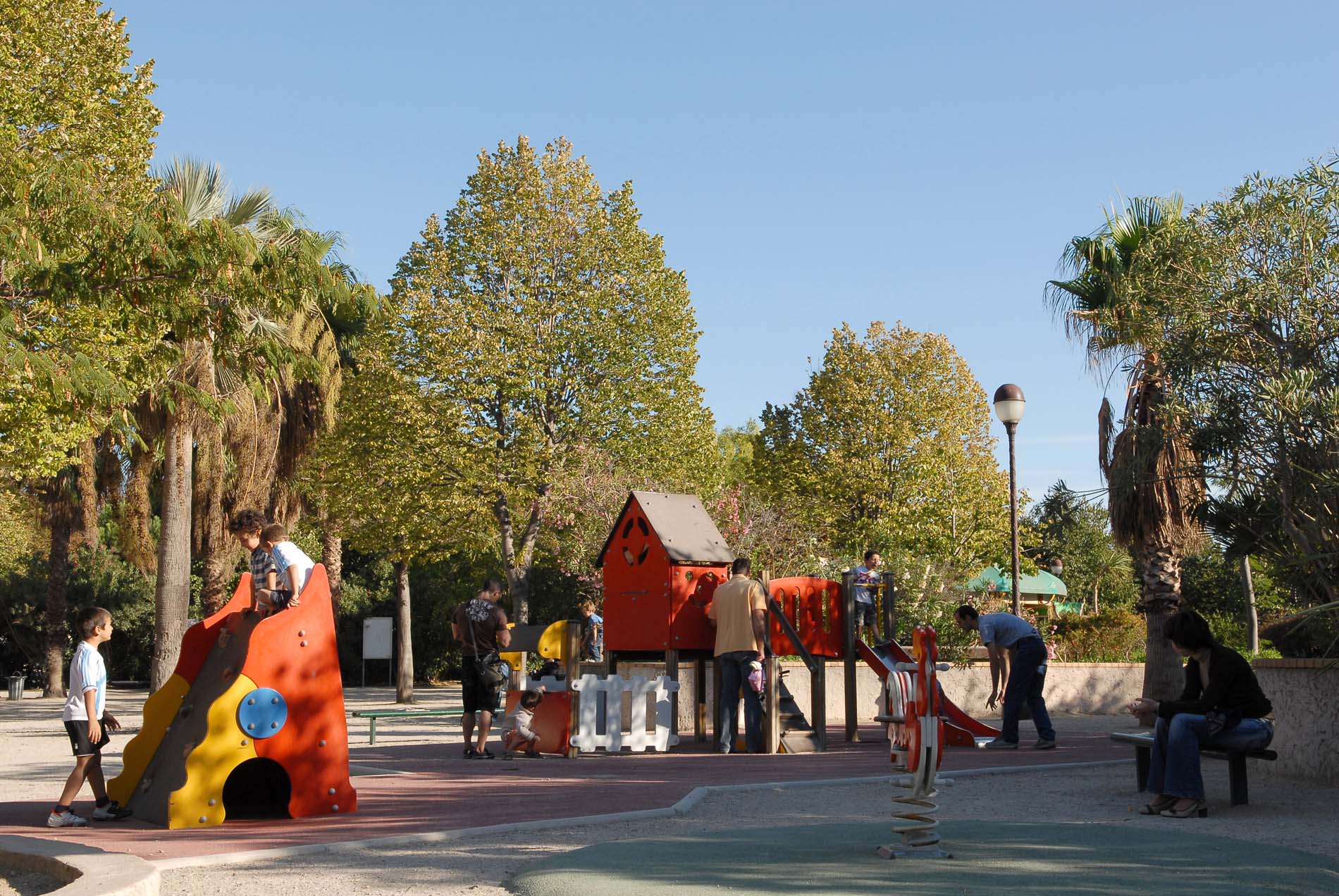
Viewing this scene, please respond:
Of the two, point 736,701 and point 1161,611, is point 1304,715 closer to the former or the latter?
point 736,701

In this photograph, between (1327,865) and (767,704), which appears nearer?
(1327,865)

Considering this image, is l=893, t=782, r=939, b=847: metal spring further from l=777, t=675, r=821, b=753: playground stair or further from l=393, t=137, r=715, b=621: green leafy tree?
l=393, t=137, r=715, b=621: green leafy tree

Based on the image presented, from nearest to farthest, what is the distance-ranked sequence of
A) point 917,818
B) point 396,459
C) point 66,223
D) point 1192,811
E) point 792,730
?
point 917,818
point 1192,811
point 66,223
point 792,730
point 396,459

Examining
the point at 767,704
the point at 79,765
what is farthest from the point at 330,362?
the point at 79,765

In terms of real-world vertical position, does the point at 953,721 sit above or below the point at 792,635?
below

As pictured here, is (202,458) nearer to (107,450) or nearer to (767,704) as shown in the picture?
(107,450)

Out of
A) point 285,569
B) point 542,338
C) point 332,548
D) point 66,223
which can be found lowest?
point 285,569

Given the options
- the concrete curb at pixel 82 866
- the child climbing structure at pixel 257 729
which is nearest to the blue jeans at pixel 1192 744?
the child climbing structure at pixel 257 729

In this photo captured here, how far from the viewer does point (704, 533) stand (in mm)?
15141

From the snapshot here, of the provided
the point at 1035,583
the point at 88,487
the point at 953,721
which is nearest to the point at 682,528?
the point at 953,721

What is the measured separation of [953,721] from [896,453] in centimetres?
2550

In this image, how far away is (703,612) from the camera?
1467 centimetres

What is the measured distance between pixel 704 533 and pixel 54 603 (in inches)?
836

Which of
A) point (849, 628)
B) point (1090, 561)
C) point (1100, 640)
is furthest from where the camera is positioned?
point (1090, 561)
